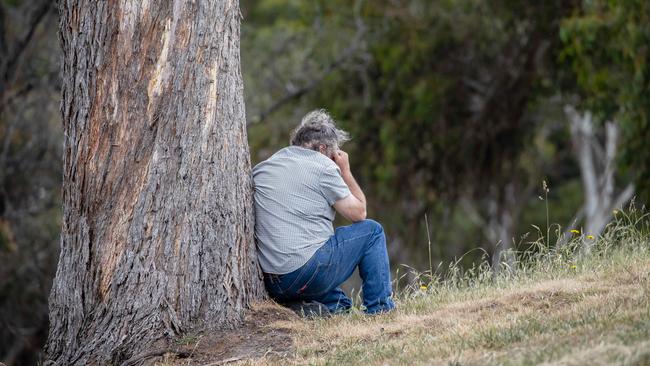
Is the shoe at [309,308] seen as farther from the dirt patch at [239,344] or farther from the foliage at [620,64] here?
the foliage at [620,64]

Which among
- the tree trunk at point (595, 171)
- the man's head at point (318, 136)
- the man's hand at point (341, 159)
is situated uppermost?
the man's head at point (318, 136)

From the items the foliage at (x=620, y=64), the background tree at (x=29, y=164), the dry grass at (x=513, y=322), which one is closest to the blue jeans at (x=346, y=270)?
the dry grass at (x=513, y=322)

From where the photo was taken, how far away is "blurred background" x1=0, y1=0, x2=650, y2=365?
1567cm

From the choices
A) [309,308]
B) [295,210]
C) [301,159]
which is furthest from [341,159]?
[309,308]

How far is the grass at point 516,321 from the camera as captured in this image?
5852 mm

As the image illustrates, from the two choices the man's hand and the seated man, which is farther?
the man's hand

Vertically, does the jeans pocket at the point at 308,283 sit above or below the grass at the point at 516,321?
above

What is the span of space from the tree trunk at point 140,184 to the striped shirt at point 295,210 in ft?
1.41

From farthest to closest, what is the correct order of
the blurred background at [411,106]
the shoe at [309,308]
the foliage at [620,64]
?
the blurred background at [411,106] → the foliage at [620,64] → the shoe at [309,308]

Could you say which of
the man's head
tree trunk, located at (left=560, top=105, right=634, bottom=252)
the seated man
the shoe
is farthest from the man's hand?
tree trunk, located at (left=560, top=105, right=634, bottom=252)

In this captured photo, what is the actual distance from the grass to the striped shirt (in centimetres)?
48

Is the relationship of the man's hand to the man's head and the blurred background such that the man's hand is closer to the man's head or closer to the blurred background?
the man's head

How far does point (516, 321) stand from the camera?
6.65 m

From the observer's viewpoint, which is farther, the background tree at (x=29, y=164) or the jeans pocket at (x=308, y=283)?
the background tree at (x=29, y=164)
